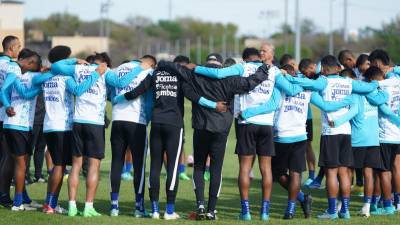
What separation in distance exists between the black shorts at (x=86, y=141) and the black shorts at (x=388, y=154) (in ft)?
14.4

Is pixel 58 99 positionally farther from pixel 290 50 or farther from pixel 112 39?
pixel 112 39

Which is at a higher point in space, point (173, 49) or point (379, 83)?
point (173, 49)

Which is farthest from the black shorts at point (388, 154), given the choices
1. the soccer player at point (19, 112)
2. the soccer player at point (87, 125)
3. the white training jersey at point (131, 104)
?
the soccer player at point (19, 112)

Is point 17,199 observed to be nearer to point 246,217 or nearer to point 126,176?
point 246,217

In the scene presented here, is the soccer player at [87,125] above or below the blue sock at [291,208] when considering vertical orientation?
above

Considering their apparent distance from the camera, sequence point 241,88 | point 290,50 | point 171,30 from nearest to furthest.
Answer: point 241,88 < point 290,50 < point 171,30

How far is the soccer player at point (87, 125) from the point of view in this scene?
38.6 feet

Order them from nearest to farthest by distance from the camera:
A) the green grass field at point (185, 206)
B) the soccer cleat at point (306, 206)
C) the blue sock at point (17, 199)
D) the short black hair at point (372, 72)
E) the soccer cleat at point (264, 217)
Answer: the green grass field at point (185, 206)
the soccer cleat at point (264, 217)
the soccer cleat at point (306, 206)
the blue sock at point (17, 199)
the short black hair at point (372, 72)

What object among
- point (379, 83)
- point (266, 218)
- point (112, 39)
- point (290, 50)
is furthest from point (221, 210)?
point (112, 39)

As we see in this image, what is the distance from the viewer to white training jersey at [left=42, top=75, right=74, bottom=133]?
39.2ft

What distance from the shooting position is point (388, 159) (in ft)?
42.7

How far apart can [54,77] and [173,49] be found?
390 feet

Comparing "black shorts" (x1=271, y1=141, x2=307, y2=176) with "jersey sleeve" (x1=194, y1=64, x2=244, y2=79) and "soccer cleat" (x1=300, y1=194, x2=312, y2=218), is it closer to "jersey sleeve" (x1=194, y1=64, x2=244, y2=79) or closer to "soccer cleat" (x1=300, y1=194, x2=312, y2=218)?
"soccer cleat" (x1=300, y1=194, x2=312, y2=218)

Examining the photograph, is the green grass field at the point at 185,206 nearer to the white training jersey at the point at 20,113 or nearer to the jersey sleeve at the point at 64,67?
the white training jersey at the point at 20,113
